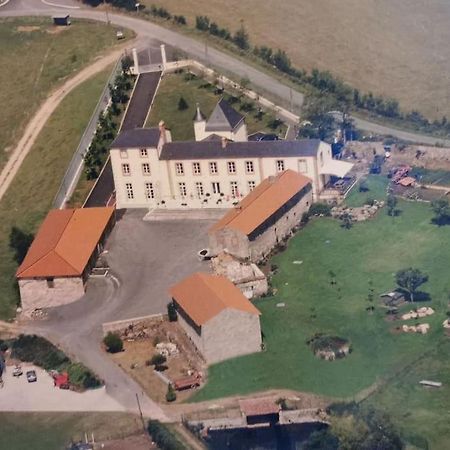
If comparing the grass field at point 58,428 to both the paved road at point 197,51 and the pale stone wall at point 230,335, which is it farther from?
the paved road at point 197,51

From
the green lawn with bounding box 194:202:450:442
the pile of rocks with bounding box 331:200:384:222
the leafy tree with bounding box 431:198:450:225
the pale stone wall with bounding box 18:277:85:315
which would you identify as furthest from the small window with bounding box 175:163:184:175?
the leafy tree with bounding box 431:198:450:225

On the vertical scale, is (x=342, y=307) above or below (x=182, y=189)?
above

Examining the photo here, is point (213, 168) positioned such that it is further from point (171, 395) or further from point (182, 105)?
point (171, 395)

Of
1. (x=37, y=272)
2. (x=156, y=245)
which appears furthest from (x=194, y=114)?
(x=37, y=272)

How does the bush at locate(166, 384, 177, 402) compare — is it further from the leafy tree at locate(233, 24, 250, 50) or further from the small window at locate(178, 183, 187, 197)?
the leafy tree at locate(233, 24, 250, 50)

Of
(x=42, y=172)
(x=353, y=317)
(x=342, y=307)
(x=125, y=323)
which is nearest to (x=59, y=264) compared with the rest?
(x=125, y=323)

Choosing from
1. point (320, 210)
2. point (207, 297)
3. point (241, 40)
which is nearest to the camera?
point (207, 297)
